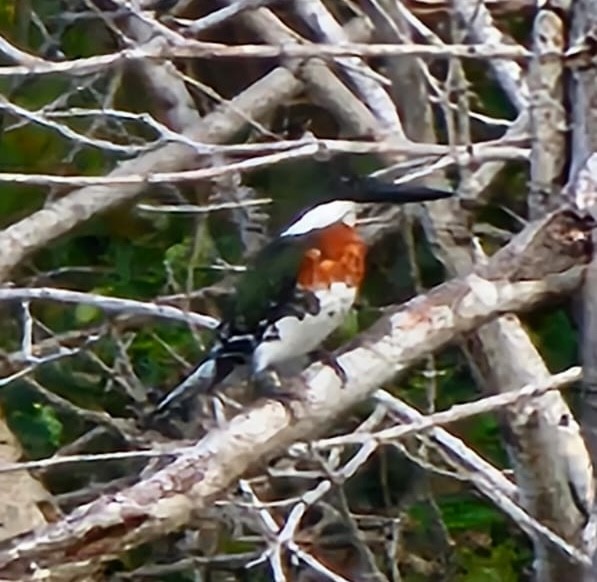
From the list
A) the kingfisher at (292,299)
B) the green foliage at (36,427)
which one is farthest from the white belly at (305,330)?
the green foliage at (36,427)

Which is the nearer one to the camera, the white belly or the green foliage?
the white belly

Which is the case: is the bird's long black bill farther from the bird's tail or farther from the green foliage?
the green foliage

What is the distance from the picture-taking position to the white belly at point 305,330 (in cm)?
181

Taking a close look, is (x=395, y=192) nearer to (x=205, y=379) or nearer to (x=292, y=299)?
(x=292, y=299)

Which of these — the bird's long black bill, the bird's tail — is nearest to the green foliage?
the bird's tail

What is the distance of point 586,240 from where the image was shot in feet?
3.75

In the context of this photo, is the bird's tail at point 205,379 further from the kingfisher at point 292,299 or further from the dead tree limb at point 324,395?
the dead tree limb at point 324,395

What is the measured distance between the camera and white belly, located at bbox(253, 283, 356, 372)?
1812 mm

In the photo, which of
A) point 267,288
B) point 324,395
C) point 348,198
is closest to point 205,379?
point 267,288

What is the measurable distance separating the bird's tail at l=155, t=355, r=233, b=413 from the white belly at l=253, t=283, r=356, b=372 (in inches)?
1.6

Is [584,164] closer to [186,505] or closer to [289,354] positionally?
[186,505]

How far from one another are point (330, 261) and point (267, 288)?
0.08 metres

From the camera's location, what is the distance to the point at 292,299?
1.83 meters

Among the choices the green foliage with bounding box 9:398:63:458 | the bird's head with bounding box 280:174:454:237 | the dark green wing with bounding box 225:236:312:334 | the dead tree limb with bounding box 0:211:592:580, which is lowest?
the green foliage with bounding box 9:398:63:458
